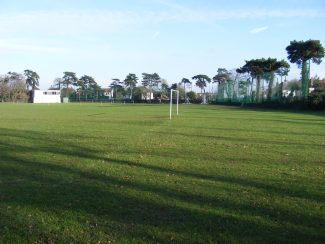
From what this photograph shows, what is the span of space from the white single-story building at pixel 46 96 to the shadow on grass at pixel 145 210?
136 m

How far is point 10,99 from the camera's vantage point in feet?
429

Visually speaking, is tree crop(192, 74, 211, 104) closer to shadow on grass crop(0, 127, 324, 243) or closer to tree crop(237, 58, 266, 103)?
tree crop(237, 58, 266, 103)

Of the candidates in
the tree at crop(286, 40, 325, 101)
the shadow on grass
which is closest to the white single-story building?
the tree at crop(286, 40, 325, 101)

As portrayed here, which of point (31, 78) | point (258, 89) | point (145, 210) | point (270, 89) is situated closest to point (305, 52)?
point (270, 89)

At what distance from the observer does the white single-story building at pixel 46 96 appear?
139 m

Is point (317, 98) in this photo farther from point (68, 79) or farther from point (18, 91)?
point (68, 79)

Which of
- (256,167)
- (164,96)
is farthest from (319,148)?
(164,96)

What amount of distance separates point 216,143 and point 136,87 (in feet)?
431

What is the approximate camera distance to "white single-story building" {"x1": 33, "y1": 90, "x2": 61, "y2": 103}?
5487 inches

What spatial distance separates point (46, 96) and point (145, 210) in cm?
14137

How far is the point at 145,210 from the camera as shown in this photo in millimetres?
5789

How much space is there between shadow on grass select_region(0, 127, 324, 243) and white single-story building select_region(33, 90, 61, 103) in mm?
135969

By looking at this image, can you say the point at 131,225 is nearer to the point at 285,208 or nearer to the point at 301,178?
the point at 285,208

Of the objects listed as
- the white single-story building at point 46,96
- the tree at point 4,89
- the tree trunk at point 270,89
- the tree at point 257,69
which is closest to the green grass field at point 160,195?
the tree trunk at point 270,89
